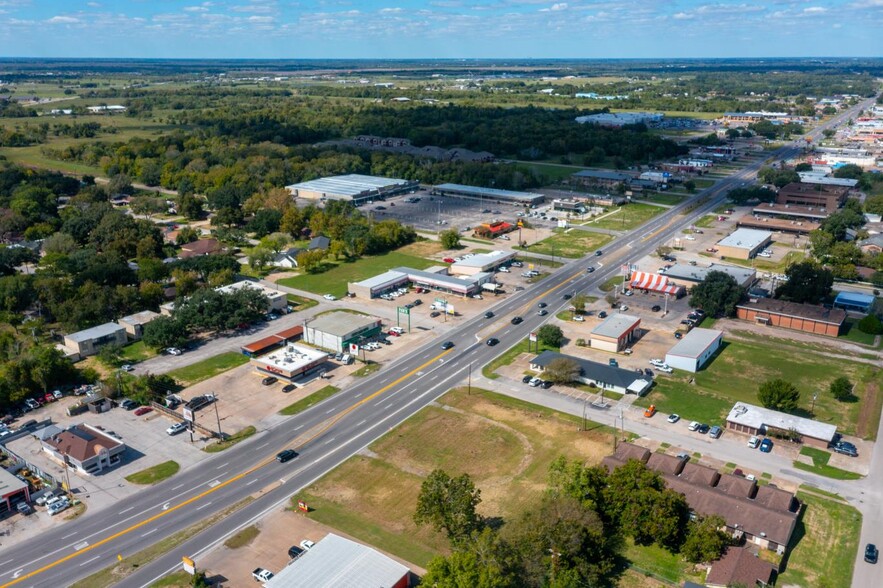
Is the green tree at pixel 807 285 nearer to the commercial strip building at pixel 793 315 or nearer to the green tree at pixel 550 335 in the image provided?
the commercial strip building at pixel 793 315

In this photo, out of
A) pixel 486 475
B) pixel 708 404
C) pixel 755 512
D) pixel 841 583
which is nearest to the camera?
pixel 841 583

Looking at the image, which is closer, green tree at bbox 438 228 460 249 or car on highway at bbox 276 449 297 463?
car on highway at bbox 276 449 297 463

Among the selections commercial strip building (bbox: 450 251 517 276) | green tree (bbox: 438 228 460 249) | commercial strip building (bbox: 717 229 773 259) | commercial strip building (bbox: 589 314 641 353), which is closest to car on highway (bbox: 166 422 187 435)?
commercial strip building (bbox: 589 314 641 353)

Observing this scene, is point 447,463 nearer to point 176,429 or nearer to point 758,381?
point 176,429

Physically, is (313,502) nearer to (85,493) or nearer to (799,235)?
(85,493)

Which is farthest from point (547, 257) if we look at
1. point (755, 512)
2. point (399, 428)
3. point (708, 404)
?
point (755, 512)

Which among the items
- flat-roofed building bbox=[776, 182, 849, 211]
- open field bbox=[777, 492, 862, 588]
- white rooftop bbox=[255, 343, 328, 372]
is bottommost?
open field bbox=[777, 492, 862, 588]

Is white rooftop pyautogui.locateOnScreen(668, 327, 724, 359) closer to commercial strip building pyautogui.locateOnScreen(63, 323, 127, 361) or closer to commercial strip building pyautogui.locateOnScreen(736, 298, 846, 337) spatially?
commercial strip building pyautogui.locateOnScreen(736, 298, 846, 337)
